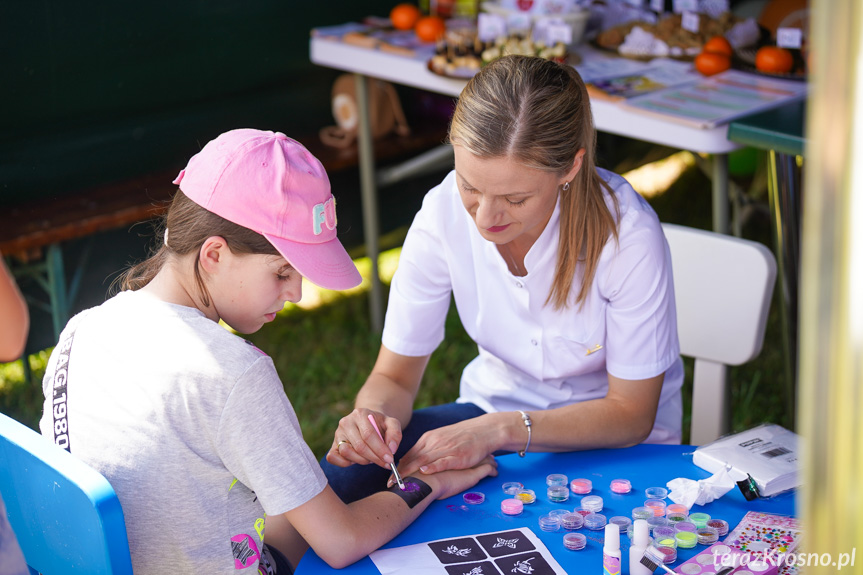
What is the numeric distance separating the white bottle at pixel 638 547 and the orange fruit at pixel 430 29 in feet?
8.97

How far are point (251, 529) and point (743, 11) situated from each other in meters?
4.08

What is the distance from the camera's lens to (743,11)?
4480mm

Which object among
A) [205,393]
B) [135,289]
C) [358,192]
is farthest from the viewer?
[358,192]

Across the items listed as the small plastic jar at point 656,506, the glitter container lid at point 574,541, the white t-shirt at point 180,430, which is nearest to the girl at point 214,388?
the white t-shirt at point 180,430

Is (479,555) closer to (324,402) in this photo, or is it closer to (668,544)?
(668,544)

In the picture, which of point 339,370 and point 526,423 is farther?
point 339,370

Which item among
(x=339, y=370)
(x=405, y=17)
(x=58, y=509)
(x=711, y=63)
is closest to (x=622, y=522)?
(x=58, y=509)

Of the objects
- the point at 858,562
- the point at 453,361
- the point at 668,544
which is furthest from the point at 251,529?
the point at 453,361

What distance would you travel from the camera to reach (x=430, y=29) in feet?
11.7

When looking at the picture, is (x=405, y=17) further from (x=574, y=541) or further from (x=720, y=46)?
(x=574, y=541)

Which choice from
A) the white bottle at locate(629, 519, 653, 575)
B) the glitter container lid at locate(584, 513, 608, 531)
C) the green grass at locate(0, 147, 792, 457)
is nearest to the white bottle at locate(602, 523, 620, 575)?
the white bottle at locate(629, 519, 653, 575)

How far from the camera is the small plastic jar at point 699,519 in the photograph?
4.19ft

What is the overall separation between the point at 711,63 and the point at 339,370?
1.81 m

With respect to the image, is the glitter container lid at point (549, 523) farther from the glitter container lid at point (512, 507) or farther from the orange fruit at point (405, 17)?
the orange fruit at point (405, 17)
